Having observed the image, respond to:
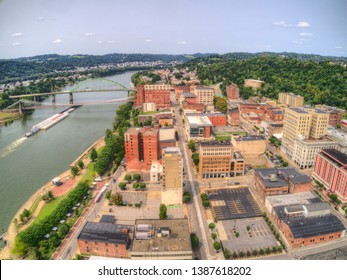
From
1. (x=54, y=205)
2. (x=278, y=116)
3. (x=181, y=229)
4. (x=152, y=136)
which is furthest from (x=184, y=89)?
(x=181, y=229)

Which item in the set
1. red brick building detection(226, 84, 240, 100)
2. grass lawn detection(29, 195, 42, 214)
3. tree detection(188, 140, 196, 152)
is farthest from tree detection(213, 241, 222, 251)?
red brick building detection(226, 84, 240, 100)

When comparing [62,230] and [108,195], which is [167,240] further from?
[108,195]

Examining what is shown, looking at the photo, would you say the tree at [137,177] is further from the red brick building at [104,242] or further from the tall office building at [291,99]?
the tall office building at [291,99]

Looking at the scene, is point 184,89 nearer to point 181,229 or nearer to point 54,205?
point 54,205

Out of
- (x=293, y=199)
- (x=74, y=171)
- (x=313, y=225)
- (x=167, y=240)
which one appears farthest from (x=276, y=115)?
(x=167, y=240)

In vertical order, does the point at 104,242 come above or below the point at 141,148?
below

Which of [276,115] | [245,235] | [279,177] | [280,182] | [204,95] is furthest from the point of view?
[204,95]

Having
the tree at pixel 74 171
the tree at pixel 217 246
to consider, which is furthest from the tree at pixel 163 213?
the tree at pixel 74 171

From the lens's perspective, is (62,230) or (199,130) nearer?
(62,230)
